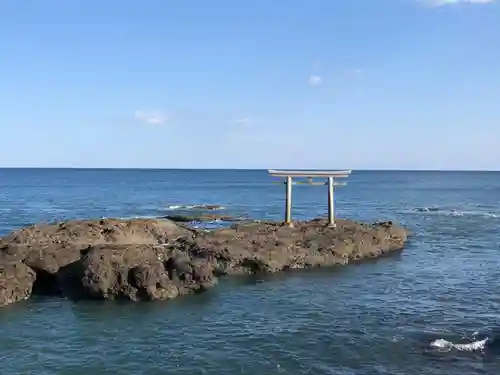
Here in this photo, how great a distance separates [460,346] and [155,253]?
1651 cm

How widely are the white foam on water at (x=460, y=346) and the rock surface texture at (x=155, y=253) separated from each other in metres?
12.3

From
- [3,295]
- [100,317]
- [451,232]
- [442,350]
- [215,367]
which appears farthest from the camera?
[451,232]

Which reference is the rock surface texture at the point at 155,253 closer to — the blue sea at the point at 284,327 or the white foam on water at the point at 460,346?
the blue sea at the point at 284,327

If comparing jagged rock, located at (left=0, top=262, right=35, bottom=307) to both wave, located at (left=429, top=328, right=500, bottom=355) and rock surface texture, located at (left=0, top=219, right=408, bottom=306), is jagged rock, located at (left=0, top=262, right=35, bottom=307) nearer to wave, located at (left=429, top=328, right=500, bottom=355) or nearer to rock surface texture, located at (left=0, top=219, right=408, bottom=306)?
rock surface texture, located at (left=0, top=219, right=408, bottom=306)

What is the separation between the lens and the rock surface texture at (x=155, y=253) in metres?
28.0

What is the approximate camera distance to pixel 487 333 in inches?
896

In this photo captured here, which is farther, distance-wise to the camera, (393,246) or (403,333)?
(393,246)

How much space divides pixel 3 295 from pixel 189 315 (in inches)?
348

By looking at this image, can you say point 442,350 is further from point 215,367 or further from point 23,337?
point 23,337

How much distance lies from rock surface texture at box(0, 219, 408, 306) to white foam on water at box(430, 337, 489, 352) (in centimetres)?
1231

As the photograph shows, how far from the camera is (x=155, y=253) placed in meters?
31.4

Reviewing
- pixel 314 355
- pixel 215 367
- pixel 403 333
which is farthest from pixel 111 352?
pixel 403 333

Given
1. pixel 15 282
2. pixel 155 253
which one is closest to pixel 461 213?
pixel 155 253

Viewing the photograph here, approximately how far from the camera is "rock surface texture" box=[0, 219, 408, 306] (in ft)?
92.0
